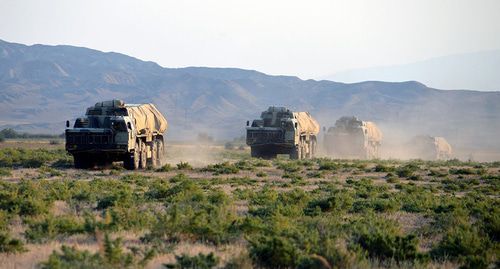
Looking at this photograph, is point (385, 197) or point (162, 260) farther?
point (385, 197)

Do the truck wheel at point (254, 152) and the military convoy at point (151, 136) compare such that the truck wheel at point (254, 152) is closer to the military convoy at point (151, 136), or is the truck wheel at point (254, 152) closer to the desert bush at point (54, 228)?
the military convoy at point (151, 136)

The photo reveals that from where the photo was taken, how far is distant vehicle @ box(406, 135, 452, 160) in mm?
76750

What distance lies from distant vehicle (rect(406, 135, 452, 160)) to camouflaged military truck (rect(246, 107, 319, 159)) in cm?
3034

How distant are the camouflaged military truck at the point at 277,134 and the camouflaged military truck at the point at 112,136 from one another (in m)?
10.1

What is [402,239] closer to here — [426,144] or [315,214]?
[315,214]

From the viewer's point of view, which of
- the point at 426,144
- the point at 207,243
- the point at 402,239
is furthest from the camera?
the point at 426,144

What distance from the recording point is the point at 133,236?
12250 mm

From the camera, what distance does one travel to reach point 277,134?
147 ft

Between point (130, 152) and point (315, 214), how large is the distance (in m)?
17.2

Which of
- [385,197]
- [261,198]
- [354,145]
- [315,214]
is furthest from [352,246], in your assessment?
[354,145]

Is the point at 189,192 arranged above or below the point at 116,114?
below

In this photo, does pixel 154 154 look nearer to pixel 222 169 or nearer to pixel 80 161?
pixel 80 161

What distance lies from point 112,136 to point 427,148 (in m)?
52.0

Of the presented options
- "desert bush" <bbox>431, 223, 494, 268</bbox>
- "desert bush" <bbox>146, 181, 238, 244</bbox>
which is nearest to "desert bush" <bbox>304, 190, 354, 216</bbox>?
"desert bush" <bbox>146, 181, 238, 244</bbox>
